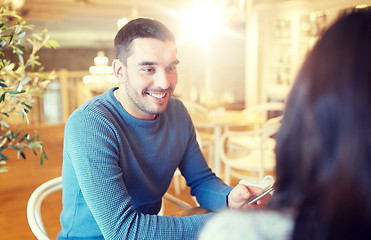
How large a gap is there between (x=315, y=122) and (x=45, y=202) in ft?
10.2

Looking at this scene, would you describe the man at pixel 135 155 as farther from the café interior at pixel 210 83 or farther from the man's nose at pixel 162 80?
the café interior at pixel 210 83

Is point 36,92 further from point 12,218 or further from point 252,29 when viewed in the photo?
point 252,29

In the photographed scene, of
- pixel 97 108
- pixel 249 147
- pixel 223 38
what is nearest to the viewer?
pixel 97 108

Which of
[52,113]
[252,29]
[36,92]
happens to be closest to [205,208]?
[36,92]

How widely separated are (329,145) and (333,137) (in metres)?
0.01

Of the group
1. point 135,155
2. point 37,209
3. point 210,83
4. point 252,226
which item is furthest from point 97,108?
point 210,83

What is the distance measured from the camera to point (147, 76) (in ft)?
4.34

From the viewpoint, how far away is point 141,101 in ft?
4.34

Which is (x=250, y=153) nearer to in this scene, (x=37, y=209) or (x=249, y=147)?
A: (x=249, y=147)

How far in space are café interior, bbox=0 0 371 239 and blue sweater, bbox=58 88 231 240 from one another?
1.10ft

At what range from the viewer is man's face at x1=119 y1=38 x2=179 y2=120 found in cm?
129

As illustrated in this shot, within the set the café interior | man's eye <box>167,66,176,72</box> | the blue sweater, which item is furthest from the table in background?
man's eye <box>167,66,176,72</box>

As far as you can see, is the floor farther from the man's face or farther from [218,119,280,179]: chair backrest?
the man's face

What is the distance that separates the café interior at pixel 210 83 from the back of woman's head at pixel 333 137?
98 mm
